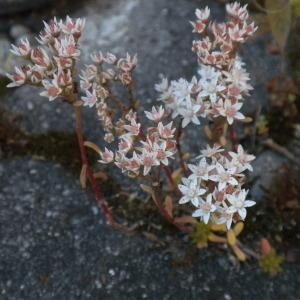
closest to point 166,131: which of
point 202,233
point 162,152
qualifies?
point 162,152

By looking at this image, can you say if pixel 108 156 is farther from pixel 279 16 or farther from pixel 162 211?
pixel 279 16

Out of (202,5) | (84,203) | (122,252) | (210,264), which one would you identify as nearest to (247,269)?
(210,264)

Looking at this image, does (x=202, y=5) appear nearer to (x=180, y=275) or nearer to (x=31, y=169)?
(x=31, y=169)

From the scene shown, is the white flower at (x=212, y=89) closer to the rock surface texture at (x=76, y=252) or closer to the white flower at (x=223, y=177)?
the white flower at (x=223, y=177)

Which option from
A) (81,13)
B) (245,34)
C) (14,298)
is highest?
(245,34)

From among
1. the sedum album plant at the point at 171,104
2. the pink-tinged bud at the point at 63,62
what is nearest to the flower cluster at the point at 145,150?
the sedum album plant at the point at 171,104

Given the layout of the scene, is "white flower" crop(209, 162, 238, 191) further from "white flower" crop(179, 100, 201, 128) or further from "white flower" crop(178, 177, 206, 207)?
"white flower" crop(179, 100, 201, 128)

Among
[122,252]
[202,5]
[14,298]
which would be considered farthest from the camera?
[202,5]

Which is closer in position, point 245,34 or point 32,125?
point 245,34
